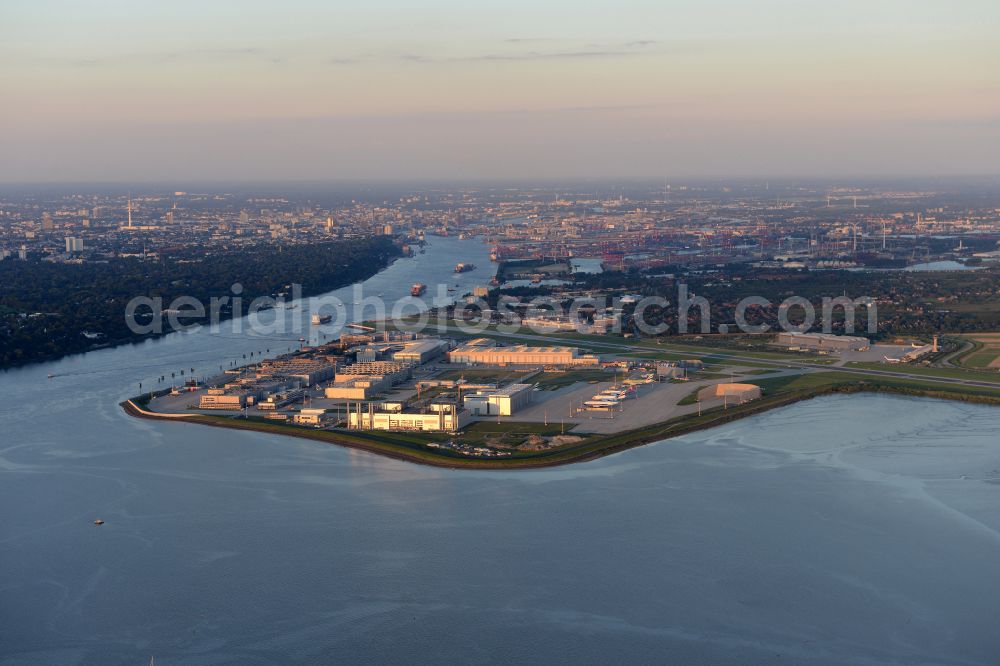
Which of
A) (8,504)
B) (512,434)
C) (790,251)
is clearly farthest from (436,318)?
(790,251)

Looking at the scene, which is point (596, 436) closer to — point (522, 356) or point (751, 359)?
point (522, 356)

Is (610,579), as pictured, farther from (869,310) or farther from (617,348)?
(869,310)

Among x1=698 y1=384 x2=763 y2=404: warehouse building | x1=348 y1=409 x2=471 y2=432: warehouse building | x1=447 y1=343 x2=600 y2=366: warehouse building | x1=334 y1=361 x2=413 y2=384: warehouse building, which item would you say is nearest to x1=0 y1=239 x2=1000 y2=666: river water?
x1=348 y1=409 x2=471 y2=432: warehouse building

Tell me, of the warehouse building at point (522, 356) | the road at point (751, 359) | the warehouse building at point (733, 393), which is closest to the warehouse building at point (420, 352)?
the warehouse building at point (522, 356)

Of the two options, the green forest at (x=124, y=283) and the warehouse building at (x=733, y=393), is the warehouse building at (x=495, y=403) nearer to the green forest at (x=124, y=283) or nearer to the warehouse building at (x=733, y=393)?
the warehouse building at (x=733, y=393)

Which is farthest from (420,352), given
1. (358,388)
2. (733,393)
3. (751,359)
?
(733,393)

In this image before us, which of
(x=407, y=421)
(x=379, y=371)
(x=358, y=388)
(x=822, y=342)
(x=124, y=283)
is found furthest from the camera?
(x=124, y=283)
